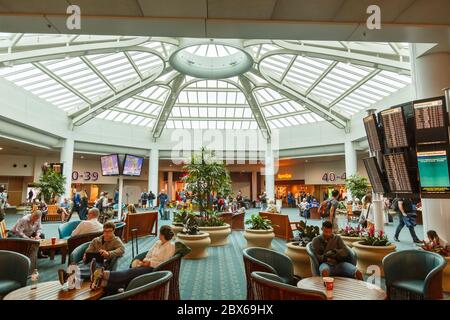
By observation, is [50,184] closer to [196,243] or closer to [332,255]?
[196,243]

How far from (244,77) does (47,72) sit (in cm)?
857

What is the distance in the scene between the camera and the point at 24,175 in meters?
18.4

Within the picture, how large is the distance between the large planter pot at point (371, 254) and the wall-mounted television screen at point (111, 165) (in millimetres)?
7162

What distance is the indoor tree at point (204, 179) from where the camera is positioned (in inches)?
307

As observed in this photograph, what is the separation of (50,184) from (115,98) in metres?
5.00


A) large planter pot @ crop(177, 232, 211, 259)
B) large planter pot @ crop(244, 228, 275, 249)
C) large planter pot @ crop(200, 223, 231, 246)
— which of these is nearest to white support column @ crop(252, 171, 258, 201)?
large planter pot @ crop(200, 223, 231, 246)

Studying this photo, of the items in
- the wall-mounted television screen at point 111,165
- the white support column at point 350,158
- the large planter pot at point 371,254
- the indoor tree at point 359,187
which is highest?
the white support column at point 350,158

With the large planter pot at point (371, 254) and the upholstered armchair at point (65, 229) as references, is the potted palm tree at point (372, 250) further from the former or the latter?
the upholstered armchair at point (65, 229)

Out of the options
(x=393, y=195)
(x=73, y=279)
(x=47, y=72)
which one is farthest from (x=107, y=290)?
(x=47, y=72)

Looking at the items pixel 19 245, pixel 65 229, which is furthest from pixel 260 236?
pixel 19 245

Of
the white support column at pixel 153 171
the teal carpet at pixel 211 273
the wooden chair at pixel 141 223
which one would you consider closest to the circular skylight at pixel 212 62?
the wooden chair at pixel 141 223

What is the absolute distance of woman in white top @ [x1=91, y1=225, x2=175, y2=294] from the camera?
8.83ft

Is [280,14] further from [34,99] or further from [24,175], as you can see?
[24,175]
